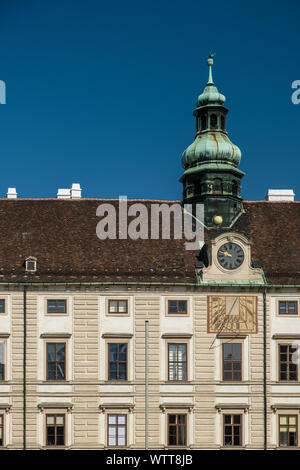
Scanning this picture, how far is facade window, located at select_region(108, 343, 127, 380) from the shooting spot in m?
71.1

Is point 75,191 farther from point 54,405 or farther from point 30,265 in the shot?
point 54,405

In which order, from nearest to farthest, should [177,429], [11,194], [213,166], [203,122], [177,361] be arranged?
[177,429] < [177,361] < [213,166] < [11,194] < [203,122]

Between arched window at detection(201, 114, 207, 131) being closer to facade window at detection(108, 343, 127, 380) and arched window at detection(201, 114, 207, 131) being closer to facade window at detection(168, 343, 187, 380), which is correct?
facade window at detection(168, 343, 187, 380)

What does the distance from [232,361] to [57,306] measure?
11.0 m

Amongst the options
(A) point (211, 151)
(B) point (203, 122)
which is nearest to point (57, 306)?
(A) point (211, 151)

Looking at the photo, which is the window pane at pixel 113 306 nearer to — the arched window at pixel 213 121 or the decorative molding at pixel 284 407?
the decorative molding at pixel 284 407


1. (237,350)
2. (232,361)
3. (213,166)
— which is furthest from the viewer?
(213,166)

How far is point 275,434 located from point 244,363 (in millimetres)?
4586

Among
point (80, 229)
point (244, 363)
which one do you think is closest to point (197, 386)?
point (244, 363)

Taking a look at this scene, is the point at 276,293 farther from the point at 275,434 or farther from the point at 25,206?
the point at 25,206

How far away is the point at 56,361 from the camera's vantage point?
2798 inches

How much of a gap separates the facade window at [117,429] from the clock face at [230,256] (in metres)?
11.1

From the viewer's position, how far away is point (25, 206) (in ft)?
253
